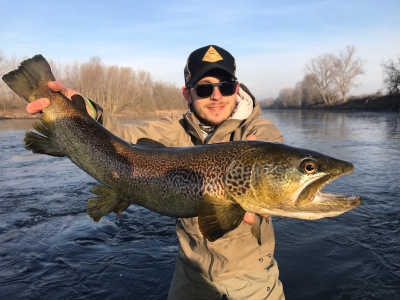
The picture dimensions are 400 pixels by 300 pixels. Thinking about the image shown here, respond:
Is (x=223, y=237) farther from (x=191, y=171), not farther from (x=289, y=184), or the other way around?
(x=289, y=184)

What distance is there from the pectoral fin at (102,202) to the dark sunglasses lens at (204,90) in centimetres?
134

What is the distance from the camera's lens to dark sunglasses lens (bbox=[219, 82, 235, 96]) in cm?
337

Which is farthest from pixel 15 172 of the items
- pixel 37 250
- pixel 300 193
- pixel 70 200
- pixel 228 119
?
pixel 300 193

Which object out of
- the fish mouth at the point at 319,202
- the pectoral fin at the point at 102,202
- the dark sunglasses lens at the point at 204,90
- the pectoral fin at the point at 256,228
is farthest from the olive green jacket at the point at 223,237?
the fish mouth at the point at 319,202

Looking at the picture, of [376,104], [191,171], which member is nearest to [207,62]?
[191,171]

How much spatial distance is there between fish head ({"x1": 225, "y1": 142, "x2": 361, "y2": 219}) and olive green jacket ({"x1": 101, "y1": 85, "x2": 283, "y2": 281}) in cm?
73

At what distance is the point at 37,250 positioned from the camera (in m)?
5.77

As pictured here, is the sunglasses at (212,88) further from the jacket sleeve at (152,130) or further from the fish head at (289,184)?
the fish head at (289,184)

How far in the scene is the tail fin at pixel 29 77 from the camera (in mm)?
2953

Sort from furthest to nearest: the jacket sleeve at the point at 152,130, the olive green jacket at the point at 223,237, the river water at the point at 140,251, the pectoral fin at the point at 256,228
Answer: the river water at the point at 140,251
the jacket sleeve at the point at 152,130
the olive green jacket at the point at 223,237
the pectoral fin at the point at 256,228

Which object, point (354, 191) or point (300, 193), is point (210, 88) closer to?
point (300, 193)

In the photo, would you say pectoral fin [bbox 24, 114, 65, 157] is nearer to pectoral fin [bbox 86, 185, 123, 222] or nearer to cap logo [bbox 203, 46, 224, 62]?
pectoral fin [bbox 86, 185, 123, 222]

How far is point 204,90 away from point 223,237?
4.87 feet

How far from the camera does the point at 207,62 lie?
3.35 meters
